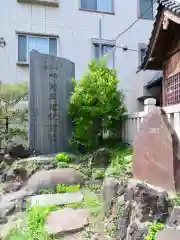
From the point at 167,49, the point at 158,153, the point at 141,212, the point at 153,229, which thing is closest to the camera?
the point at 153,229

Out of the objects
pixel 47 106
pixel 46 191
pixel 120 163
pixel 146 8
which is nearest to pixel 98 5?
pixel 146 8

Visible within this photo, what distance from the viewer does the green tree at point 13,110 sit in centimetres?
974

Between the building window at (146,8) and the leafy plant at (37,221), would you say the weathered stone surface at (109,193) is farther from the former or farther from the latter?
the building window at (146,8)

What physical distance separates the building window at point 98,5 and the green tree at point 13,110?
5.63 metres

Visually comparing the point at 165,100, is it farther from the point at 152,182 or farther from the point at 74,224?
the point at 74,224

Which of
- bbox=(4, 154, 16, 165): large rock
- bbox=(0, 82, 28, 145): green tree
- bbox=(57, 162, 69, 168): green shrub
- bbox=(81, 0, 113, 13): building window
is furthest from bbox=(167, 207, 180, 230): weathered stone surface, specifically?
bbox=(81, 0, 113, 13): building window

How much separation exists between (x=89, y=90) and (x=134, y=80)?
587 cm

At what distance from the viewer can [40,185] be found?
19.3 feet

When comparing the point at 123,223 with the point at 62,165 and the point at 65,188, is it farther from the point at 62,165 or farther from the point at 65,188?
the point at 62,165

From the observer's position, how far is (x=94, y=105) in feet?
→ 26.6

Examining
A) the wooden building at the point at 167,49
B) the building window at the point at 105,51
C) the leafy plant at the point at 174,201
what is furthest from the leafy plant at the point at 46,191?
the building window at the point at 105,51

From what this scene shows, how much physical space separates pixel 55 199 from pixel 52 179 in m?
0.82

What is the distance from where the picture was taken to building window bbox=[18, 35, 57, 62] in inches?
471

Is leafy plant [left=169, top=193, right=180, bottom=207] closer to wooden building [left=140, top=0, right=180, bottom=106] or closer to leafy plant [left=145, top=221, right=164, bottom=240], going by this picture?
leafy plant [left=145, top=221, right=164, bottom=240]
